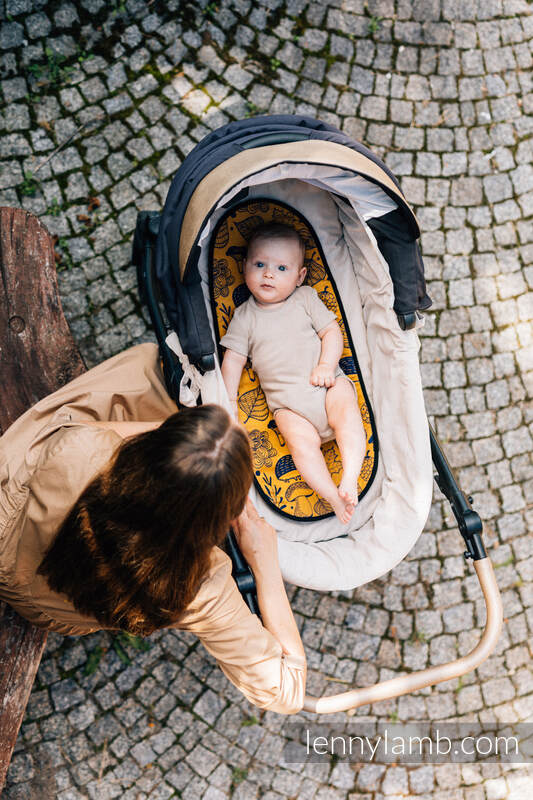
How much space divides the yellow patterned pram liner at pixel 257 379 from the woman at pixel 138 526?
1.52 ft

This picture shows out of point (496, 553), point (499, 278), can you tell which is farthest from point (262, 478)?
point (499, 278)

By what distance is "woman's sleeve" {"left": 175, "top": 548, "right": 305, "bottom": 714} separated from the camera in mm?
2197

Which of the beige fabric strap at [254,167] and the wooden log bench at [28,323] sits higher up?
the beige fabric strap at [254,167]

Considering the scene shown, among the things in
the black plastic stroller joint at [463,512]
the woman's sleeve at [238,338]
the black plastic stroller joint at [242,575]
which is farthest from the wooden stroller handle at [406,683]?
the woman's sleeve at [238,338]

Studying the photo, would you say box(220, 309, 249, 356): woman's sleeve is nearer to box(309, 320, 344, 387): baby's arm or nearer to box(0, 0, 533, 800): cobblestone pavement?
box(309, 320, 344, 387): baby's arm

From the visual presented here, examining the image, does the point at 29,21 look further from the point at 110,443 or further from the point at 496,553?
the point at 496,553

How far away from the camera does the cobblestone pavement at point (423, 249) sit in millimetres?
3391

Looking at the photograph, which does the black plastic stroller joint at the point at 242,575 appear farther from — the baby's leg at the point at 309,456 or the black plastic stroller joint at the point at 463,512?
the black plastic stroller joint at the point at 463,512

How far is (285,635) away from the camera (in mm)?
2521

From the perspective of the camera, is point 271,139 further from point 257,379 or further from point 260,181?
point 257,379

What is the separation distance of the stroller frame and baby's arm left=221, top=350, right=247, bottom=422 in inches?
13.2

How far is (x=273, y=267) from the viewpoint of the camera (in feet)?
9.61

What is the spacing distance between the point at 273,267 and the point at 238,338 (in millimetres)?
393

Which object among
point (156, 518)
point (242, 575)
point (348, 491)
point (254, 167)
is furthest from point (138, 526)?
point (254, 167)
